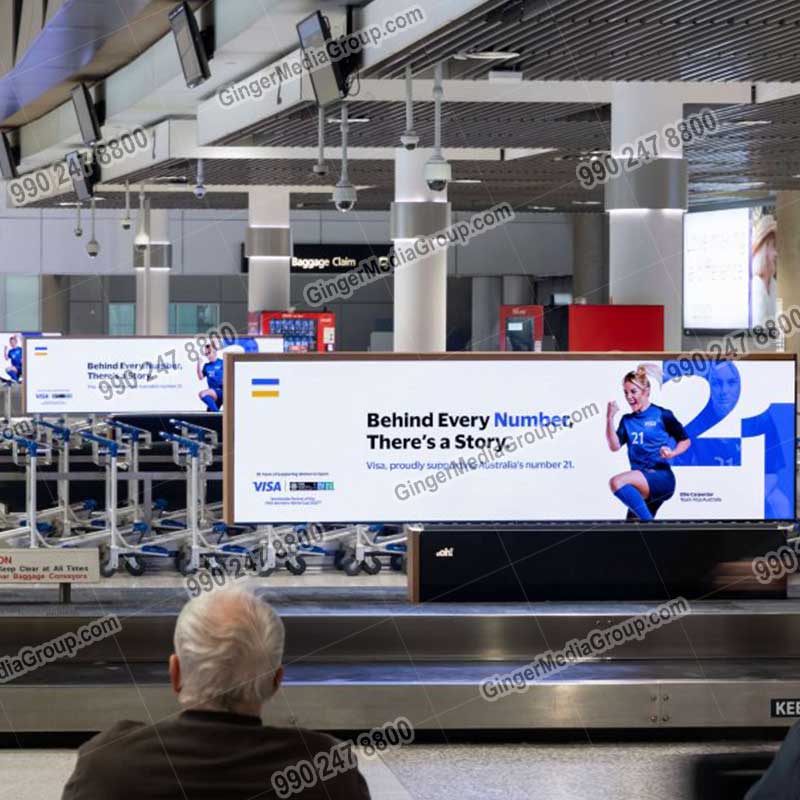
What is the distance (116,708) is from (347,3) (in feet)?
15.3

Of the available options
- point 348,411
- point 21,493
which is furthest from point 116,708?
point 21,493

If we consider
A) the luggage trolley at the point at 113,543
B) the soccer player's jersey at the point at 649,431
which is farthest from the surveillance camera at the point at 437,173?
the luggage trolley at the point at 113,543

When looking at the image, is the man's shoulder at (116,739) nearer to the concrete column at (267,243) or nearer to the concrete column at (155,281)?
the concrete column at (267,243)

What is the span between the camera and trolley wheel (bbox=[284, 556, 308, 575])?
1245 cm

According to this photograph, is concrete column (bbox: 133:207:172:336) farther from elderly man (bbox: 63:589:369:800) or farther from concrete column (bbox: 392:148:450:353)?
elderly man (bbox: 63:589:369:800)

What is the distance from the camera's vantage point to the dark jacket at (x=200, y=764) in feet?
8.46

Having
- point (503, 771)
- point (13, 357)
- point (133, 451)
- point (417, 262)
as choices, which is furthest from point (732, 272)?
point (503, 771)

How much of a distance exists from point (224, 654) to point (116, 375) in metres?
14.0

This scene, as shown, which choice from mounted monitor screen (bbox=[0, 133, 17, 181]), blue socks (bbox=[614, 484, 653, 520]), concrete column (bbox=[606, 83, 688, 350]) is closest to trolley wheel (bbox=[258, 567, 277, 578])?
concrete column (bbox=[606, 83, 688, 350])

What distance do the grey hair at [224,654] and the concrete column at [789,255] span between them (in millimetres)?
26086

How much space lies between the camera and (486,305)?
3600 centimetres

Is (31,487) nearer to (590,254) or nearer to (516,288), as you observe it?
(590,254)

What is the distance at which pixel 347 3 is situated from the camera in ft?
32.3

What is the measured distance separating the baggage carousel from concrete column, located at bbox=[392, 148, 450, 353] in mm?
8780
